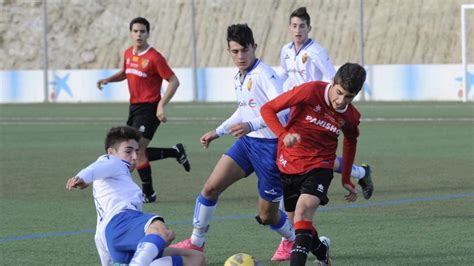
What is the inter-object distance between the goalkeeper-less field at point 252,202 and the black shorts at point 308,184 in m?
0.73

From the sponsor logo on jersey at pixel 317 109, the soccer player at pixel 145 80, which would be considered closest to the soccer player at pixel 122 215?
the sponsor logo on jersey at pixel 317 109

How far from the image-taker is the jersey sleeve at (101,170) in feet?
23.9

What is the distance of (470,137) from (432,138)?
2.24 ft

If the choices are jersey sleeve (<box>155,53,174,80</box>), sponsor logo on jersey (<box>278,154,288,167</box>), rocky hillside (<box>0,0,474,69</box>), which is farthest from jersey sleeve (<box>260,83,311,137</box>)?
rocky hillside (<box>0,0,474,69</box>)

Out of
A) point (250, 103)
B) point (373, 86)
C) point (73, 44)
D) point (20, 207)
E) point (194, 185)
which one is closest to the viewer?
point (250, 103)

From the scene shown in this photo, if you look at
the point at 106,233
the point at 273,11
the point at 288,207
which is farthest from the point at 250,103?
the point at 273,11

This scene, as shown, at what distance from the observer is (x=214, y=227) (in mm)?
10984

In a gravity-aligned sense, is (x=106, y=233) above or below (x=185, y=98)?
above

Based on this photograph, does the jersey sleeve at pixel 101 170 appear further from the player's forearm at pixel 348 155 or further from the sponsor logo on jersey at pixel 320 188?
the player's forearm at pixel 348 155

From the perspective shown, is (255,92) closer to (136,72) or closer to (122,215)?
(122,215)

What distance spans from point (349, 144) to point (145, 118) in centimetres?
563

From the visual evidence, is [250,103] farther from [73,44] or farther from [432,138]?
[73,44]

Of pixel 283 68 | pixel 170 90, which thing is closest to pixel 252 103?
pixel 283 68

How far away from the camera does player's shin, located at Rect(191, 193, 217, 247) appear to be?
946 cm
